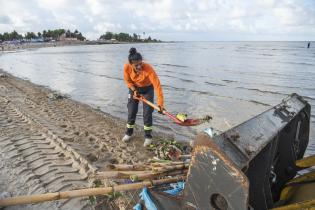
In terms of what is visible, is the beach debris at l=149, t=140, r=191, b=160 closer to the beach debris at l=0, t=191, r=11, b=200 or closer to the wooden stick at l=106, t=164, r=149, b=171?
the wooden stick at l=106, t=164, r=149, b=171

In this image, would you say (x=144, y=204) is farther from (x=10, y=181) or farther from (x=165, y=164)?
(x=10, y=181)

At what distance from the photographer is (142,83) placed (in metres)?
6.79

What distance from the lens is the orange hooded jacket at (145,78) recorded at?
650 cm

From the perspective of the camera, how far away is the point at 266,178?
293 centimetres

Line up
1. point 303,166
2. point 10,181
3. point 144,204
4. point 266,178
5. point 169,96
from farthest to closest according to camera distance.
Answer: point 169,96 → point 10,181 → point 303,166 → point 144,204 → point 266,178

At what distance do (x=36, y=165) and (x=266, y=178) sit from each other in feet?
12.1

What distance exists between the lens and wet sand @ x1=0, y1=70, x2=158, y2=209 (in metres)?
4.52

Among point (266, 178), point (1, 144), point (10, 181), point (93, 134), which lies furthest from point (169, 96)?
point (266, 178)

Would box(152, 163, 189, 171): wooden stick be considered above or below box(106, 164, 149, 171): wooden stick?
above

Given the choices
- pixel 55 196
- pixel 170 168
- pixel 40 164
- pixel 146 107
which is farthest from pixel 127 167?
Answer: pixel 146 107

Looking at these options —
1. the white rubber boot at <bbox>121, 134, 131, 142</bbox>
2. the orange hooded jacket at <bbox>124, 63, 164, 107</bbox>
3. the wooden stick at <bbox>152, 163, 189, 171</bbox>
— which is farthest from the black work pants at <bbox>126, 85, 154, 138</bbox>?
the wooden stick at <bbox>152, 163, 189, 171</bbox>

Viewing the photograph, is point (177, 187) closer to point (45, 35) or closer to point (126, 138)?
point (126, 138)

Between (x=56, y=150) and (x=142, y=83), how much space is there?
2196 mm

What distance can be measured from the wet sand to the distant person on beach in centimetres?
68
